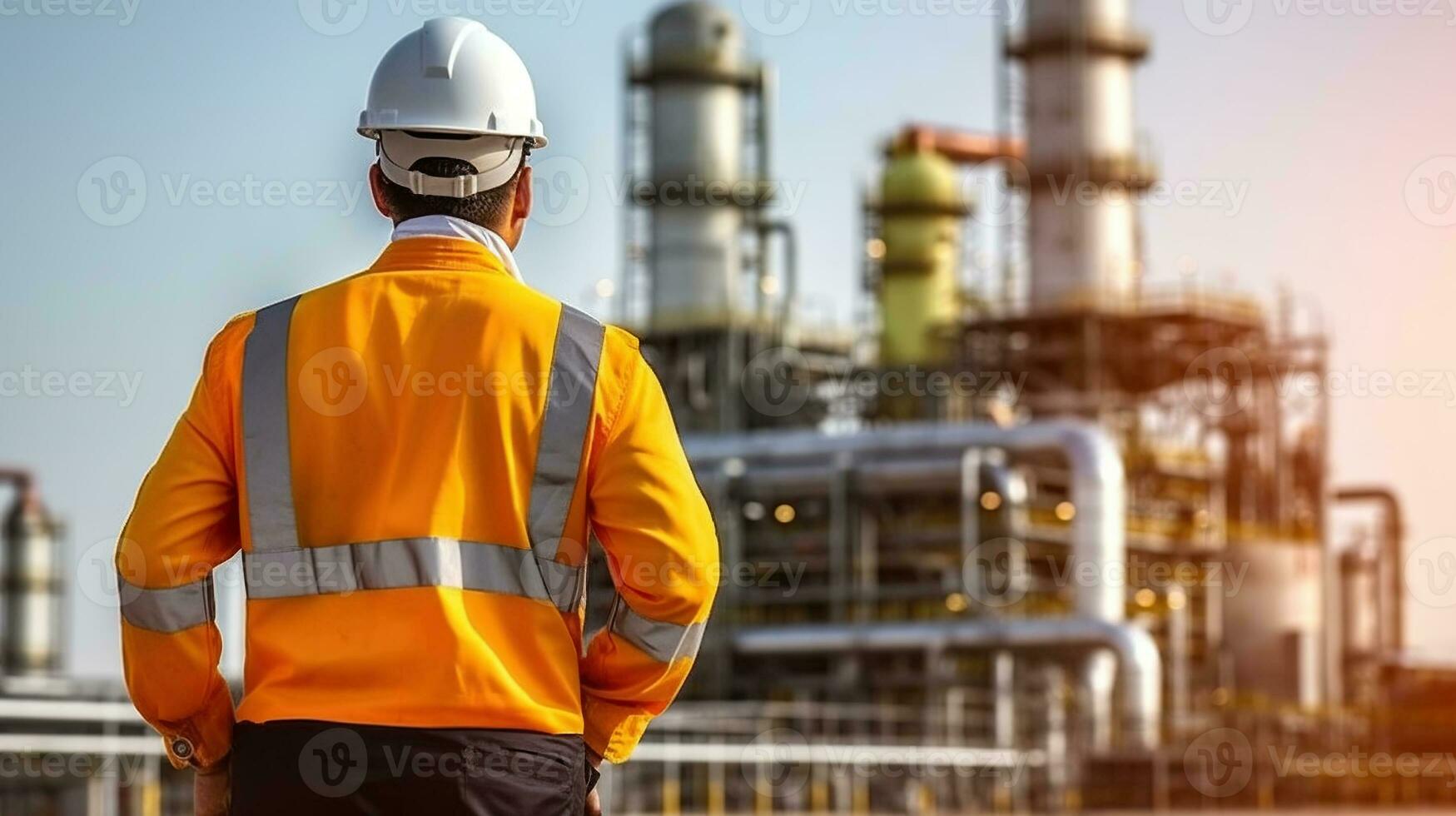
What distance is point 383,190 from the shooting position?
10.1 feet

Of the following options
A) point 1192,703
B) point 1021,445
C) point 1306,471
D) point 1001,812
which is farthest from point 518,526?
point 1306,471

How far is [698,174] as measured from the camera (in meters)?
37.6

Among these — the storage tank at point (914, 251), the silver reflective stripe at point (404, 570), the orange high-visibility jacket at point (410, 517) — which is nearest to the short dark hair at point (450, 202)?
the orange high-visibility jacket at point (410, 517)

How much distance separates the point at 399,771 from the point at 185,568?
0.35m

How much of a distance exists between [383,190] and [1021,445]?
2976 cm

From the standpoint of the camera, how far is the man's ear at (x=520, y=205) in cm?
309

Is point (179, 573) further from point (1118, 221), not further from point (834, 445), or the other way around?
point (1118, 221)

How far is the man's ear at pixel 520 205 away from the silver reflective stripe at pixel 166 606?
576mm

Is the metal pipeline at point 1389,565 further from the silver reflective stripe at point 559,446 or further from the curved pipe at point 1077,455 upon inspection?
the silver reflective stripe at point 559,446

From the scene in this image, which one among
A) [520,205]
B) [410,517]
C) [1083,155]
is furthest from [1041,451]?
[410,517]

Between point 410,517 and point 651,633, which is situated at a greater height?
point 410,517

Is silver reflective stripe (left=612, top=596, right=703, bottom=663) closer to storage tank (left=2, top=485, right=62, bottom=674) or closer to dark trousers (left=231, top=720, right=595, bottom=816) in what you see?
dark trousers (left=231, top=720, right=595, bottom=816)

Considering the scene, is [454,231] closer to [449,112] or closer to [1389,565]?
[449,112]

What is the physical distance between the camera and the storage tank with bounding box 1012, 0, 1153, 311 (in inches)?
1431
